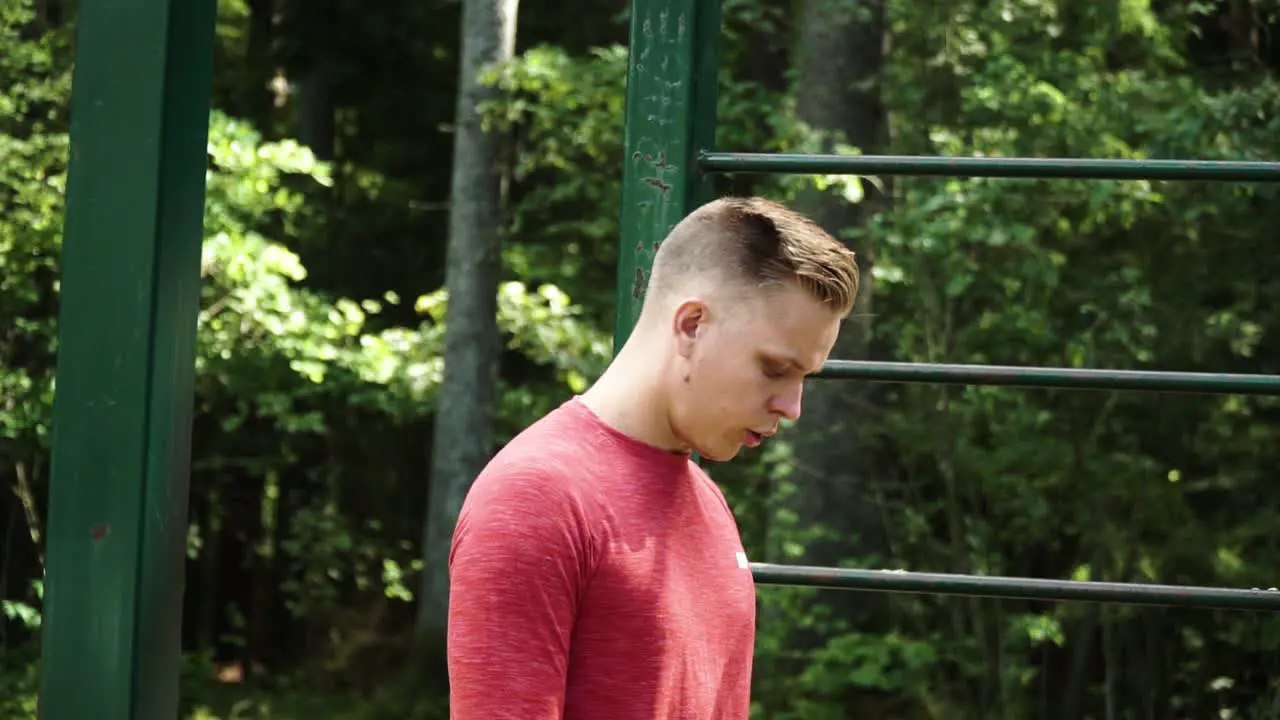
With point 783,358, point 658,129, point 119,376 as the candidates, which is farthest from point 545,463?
point 658,129

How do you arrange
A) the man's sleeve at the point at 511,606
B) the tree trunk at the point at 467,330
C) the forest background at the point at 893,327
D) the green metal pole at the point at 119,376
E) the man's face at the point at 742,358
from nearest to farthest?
1. the man's sleeve at the point at 511,606
2. the man's face at the point at 742,358
3. the green metal pole at the point at 119,376
4. the forest background at the point at 893,327
5. the tree trunk at the point at 467,330

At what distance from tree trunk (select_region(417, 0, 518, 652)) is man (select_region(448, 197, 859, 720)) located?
775cm

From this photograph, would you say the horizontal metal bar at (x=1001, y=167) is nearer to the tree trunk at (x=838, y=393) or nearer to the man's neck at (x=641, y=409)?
the man's neck at (x=641, y=409)

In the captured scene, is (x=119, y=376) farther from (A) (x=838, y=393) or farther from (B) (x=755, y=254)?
(A) (x=838, y=393)

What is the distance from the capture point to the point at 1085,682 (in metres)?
7.16

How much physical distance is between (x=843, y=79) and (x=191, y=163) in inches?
248

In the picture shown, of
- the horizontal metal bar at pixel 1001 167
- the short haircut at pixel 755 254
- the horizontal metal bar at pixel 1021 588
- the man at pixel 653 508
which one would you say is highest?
the horizontal metal bar at pixel 1001 167

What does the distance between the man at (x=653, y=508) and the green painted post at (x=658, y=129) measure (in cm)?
38

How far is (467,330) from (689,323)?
26.1ft

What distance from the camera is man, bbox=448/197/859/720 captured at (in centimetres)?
127

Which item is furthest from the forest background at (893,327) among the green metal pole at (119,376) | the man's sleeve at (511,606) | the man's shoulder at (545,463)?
the man's sleeve at (511,606)

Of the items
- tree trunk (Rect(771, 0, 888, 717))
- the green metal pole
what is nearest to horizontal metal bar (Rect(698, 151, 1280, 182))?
the green metal pole

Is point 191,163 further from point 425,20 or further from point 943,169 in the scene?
point 425,20

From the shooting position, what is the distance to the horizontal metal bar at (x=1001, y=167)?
1.82 m
